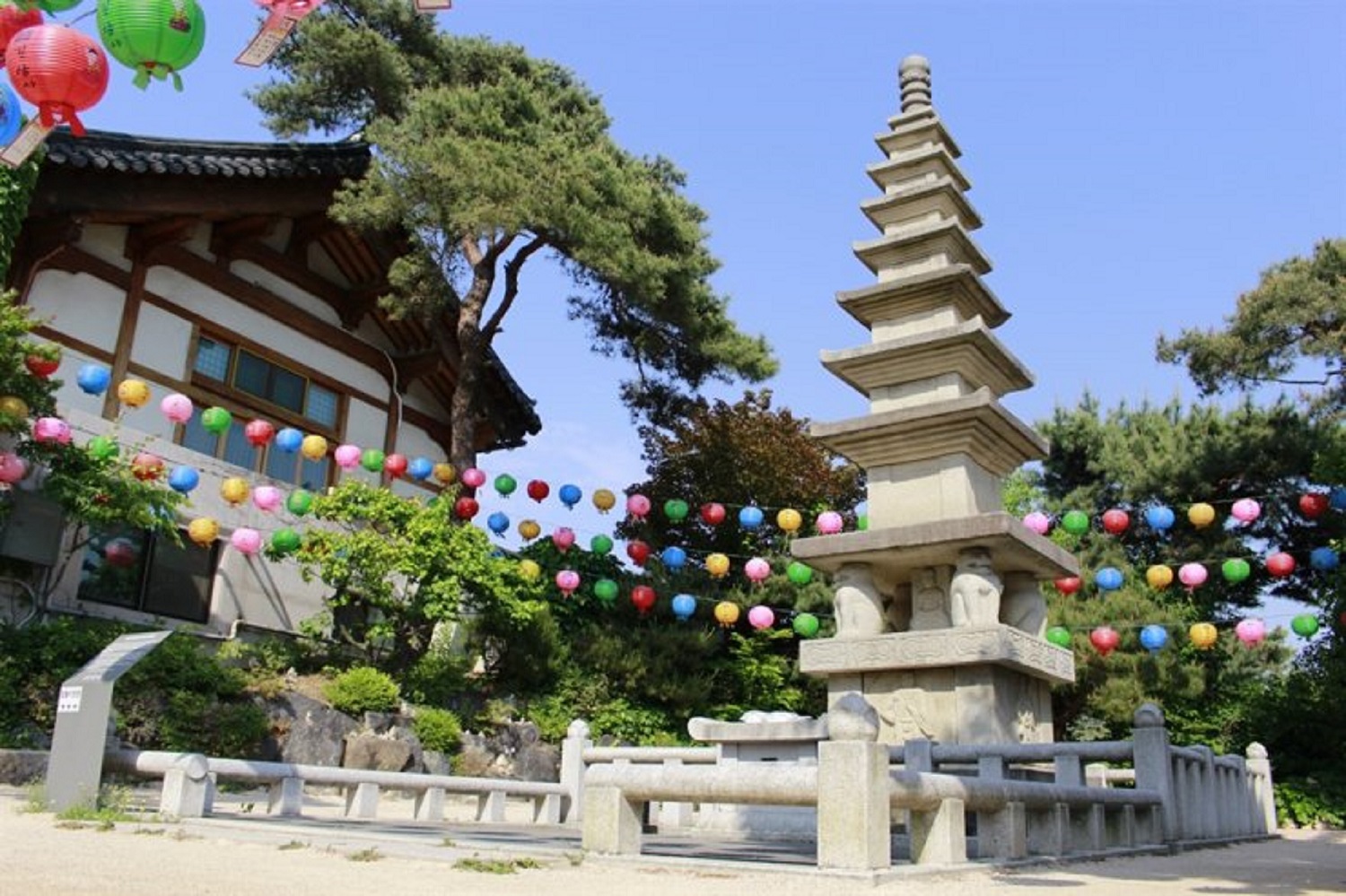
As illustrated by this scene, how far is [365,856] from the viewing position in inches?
266

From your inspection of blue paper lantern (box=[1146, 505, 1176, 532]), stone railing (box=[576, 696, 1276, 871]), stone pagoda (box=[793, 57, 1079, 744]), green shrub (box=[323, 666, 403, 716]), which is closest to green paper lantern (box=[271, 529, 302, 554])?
green shrub (box=[323, 666, 403, 716])

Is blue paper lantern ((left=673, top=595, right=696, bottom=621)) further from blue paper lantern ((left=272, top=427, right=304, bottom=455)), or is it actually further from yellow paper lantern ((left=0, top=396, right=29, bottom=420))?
yellow paper lantern ((left=0, top=396, right=29, bottom=420))

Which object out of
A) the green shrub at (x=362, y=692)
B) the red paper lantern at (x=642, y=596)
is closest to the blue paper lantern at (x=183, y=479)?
the green shrub at (x=362, y=692)

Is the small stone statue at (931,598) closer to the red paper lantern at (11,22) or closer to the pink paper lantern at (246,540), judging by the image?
the pink paper lantern at (246,540)

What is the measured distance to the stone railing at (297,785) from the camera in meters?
8.87

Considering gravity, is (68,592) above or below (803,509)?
below

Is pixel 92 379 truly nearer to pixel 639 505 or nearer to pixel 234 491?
pixel 234 491

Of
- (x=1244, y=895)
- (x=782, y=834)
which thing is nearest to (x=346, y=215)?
(x=782, y=834)

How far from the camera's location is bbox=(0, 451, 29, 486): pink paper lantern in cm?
1402

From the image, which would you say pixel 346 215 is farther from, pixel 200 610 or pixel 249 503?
pixel 200 610

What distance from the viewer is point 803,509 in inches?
993

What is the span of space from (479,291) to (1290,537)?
63.8 ft

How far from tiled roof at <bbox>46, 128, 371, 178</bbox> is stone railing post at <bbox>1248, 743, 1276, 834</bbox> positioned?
18012 mm

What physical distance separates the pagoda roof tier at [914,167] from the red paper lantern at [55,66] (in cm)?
1044
